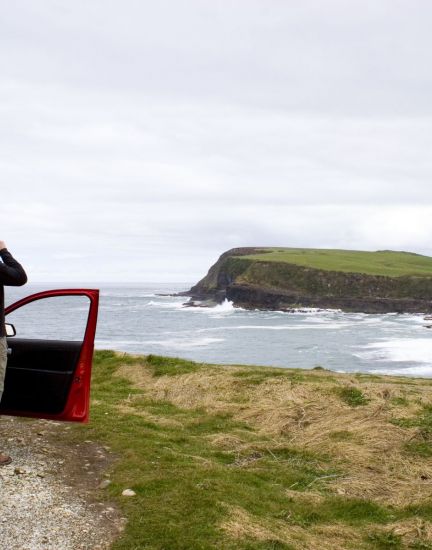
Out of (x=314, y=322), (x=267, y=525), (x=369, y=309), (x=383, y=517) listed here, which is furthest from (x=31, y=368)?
(x=369, y=309)

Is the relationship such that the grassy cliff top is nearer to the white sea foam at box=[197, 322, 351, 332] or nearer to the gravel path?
the white sea foam at box=[197, 322, 351, 332]

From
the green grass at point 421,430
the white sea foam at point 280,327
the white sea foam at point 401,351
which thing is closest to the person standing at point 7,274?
the green grass at point 421,430

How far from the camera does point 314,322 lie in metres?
103

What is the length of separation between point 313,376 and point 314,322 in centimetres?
8667

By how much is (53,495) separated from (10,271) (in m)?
2.87

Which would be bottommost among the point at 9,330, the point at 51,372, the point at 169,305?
the point at 169,305

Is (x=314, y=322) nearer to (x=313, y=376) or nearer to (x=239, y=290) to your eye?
(x=239, y=290)

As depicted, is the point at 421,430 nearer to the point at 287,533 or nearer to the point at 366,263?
the point at 287,533

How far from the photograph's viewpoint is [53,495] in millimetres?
7109

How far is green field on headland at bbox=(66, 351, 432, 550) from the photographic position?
6531mm

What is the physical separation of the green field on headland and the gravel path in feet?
0.90

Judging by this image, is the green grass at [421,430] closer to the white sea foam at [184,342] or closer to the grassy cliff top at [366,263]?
the white sea foam at [184,342]

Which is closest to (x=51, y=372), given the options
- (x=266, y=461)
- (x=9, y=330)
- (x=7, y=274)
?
(x=9, y=330)

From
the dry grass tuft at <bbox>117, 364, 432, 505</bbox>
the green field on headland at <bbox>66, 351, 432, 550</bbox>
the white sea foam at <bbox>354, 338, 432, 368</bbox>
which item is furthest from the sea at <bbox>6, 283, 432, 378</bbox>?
the green field on headland at <bbox>66, 351, 432, 550</bbox>
